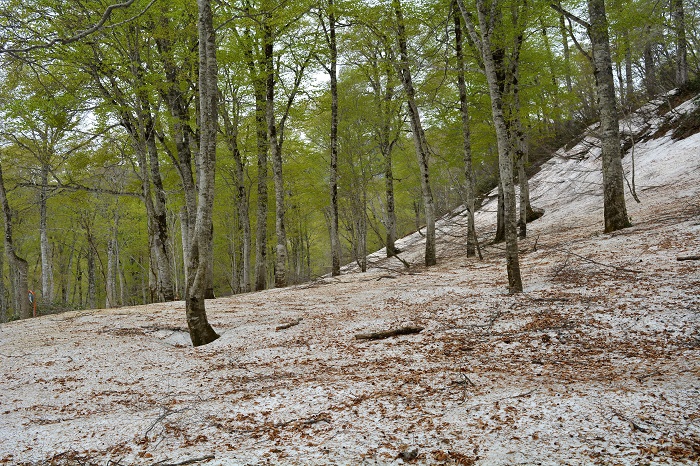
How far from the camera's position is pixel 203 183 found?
6.33 meters

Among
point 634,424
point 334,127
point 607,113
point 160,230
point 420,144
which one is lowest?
point 634,424

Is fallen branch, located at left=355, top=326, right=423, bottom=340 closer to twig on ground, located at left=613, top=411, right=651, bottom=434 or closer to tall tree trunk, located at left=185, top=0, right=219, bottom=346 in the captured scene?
tall tree trunk, located at left=185, top=0, right=219, bottom=346

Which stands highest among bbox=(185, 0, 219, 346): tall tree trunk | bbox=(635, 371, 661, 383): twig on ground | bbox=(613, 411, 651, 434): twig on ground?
bbox=(185, 0, 219, 346): tall tree trunk

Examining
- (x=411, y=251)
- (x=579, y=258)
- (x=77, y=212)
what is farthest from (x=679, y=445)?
(x=77, y=212)

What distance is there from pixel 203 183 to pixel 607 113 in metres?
9.30

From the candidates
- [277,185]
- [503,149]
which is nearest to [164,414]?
[503,149]

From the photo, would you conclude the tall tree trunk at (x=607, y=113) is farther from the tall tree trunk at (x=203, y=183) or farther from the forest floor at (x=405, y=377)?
the tall tree trunk at (x=203, y=183)

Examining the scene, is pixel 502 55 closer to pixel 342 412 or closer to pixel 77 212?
pixel 342 412

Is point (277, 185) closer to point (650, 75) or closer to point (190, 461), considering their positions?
point (190, 461)

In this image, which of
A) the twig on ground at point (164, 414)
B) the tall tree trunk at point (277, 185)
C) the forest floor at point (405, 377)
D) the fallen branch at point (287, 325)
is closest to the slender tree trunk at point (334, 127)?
the tall tree trunk at point (277, 185)

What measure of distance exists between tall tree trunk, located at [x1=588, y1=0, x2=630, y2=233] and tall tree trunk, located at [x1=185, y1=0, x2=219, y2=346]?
28.3ft

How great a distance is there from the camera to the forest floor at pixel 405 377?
109 inches

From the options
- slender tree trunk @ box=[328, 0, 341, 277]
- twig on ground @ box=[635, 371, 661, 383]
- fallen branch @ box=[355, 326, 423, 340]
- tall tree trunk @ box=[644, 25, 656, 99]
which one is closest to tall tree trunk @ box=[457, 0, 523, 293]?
fallen branch @ box=[355, 326, 423, 340]

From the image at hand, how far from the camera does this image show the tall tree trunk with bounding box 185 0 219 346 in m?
6.36
